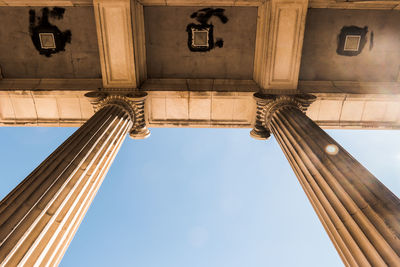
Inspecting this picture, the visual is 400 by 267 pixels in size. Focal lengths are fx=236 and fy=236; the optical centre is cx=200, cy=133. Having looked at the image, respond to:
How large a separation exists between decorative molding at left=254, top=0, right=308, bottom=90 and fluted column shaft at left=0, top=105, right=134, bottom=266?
683 centimetres

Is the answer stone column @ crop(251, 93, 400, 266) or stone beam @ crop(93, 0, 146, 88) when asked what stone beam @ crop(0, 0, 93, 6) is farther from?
stone column @ crop(251, 93, 400, 266)

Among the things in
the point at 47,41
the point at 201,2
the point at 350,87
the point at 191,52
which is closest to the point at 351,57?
the point at 350,87

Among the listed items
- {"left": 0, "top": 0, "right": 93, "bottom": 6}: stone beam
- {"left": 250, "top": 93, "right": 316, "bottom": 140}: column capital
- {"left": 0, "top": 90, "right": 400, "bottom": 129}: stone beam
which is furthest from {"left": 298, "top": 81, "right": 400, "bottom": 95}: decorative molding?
{"left": 0, "top": 0, "right": 93, "bottom": 6}: stone beam

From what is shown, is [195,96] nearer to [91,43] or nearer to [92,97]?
[92,97]

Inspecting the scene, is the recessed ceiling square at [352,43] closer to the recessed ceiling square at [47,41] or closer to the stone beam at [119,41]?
the stone beam at [119,41]

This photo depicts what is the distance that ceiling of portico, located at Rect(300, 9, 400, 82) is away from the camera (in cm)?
991

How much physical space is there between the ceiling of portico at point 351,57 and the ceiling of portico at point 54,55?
30.8 ft

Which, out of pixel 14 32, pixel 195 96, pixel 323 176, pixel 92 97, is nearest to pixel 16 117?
pixel 14 32

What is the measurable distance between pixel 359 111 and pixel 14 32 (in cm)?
1537

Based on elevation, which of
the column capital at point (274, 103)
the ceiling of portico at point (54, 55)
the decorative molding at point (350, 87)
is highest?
the ceiling of portico at point (54, 55)

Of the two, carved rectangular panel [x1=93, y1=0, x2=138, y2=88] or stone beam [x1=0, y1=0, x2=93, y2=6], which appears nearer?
carved rectangular panel [x1=93, y1=0, x2=138, y2=88]

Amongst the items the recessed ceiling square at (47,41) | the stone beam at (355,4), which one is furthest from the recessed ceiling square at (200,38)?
the recessed ceiling square at (47,41)

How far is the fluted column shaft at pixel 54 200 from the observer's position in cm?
389

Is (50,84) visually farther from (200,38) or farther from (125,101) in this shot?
(200,38)
